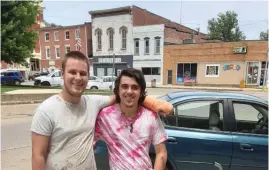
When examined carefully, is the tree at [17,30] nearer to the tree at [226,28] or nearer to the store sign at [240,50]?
the store sign at [240,50]

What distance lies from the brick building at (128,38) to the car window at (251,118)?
30.1 m

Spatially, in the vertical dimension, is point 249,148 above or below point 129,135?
below

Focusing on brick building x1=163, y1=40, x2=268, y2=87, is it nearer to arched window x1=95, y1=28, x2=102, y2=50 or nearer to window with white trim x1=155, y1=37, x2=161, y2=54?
window with white trim x1=155, y1=37, x2=161, y2=54

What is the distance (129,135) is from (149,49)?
3333 centimetres

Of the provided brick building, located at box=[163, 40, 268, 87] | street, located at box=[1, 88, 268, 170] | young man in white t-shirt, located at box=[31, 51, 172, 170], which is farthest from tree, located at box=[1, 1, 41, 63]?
brick building, located at box=[163, 40, 268, 87]

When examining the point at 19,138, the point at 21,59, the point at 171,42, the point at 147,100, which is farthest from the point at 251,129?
the point at 171,42

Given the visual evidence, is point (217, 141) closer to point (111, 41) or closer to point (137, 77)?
point (137, 77)

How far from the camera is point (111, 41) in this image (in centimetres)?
3788

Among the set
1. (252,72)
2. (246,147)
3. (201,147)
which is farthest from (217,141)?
(252,72)

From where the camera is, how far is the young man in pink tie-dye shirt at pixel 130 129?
6.88 feet

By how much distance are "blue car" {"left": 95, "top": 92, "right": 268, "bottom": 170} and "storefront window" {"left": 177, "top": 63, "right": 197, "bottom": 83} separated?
94.8 ft

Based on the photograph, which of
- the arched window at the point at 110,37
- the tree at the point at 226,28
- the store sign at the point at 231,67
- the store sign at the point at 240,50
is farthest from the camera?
the tree at the point at 226,28

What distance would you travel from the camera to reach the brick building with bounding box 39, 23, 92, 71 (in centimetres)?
4084

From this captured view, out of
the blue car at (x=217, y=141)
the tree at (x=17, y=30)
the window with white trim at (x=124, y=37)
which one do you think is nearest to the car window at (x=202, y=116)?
the blue car at (x=217, y=141)
